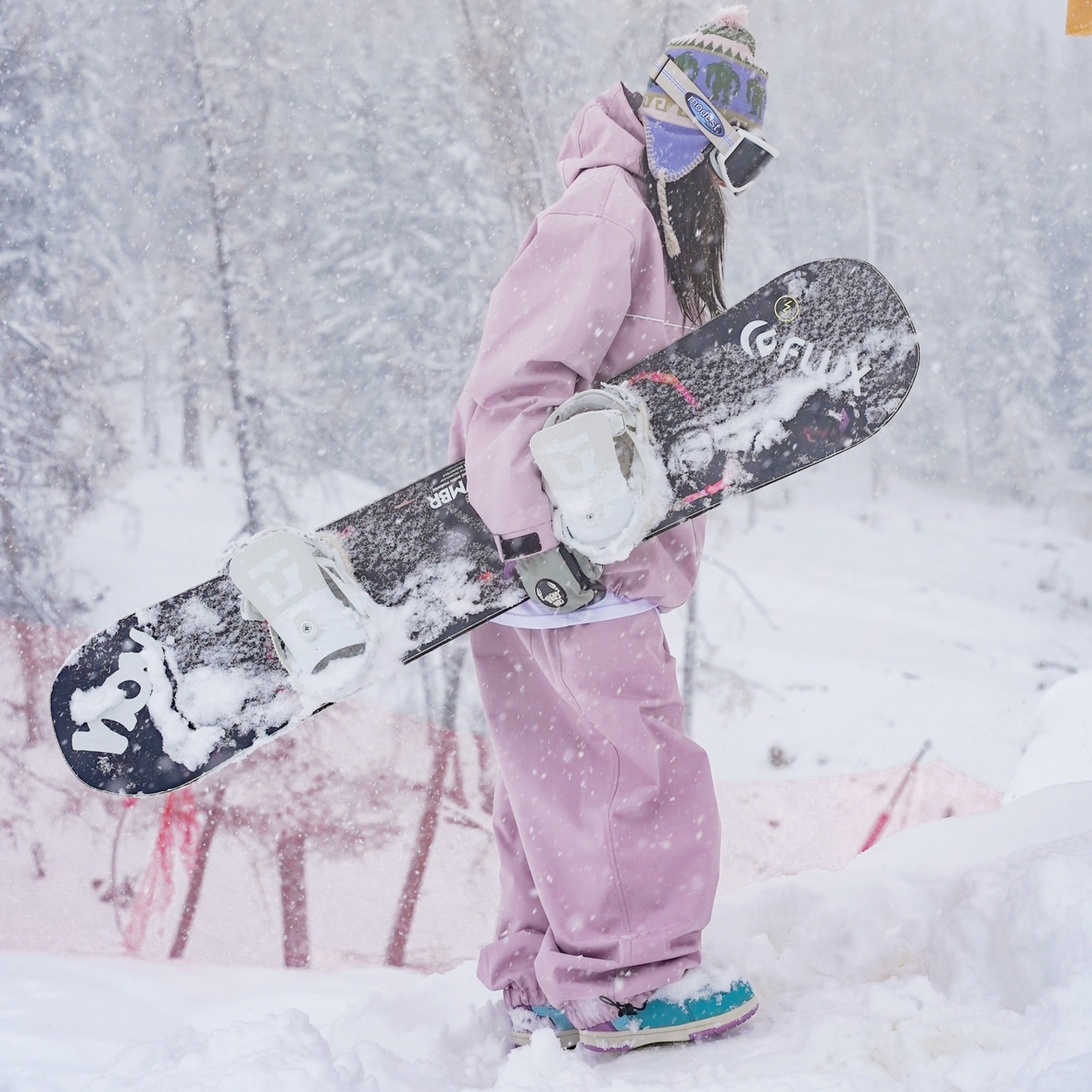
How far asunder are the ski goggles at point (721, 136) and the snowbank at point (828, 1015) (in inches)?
42.1

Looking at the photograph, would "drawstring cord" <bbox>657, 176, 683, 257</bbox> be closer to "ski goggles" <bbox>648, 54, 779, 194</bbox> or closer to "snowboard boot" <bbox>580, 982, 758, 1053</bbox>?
"ski goggles" <bbox>648, 54, 779, 194</bbox>

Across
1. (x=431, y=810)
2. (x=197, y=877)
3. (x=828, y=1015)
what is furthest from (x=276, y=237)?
(x=828, y=1015)

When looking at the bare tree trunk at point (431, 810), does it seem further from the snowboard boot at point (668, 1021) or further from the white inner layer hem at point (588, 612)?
the white inner layer hem at point (588, 612)

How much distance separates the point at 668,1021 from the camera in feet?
4.01

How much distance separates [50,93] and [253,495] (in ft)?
7.38

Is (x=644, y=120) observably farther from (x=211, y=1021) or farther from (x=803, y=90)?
(x=803, y=90)

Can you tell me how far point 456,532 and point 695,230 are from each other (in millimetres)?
586

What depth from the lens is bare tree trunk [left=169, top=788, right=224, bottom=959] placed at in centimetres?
363

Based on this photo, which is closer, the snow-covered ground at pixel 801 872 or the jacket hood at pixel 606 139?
the snow-covered ground at pixel 801 872

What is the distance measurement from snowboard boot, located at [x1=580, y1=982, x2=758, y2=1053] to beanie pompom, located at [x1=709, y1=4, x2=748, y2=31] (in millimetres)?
1418

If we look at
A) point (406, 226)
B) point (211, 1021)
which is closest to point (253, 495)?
point (406, 226)

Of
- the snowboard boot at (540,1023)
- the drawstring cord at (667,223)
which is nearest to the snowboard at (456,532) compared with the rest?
the drawstring cord at (667,223)

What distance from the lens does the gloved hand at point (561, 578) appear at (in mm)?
1190

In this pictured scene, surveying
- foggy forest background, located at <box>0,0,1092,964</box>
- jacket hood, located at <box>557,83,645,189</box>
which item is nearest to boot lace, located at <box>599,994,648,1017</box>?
jacket hood, located at <box>557,83,645,189</box>
